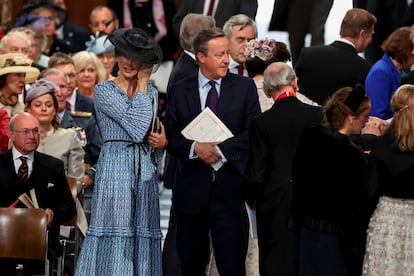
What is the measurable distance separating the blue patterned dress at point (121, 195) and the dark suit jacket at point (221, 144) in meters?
0.28

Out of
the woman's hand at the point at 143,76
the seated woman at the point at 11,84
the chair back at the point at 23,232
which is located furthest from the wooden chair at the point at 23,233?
the seated woman at the point at 11,84

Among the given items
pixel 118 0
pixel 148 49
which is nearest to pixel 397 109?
pixel 148 49

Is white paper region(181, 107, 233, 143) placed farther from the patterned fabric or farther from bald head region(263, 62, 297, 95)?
the patterned fabric

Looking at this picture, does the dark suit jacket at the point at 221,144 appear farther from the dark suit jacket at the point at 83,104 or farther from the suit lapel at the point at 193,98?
the dark suit jacket at the point at 83,104

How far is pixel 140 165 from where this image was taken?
9570mm

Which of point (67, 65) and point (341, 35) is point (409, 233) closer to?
point (341, 35)

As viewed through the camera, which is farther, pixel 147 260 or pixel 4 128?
pixel 4 128

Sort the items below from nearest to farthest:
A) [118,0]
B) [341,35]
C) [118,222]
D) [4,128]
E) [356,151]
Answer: [356,151] → [118,222] → [4,128] → [341,35] → [118,0]

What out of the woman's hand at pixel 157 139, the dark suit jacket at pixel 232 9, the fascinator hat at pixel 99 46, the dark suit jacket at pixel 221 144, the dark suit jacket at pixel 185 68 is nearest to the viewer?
the woman's hand at pixel 157 139

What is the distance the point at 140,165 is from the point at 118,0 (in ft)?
21.3

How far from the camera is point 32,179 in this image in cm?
995

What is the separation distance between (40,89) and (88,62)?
2.21 metres

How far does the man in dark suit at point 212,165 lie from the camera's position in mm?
9672

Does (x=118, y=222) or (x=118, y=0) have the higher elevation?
(x=118, y=0)
